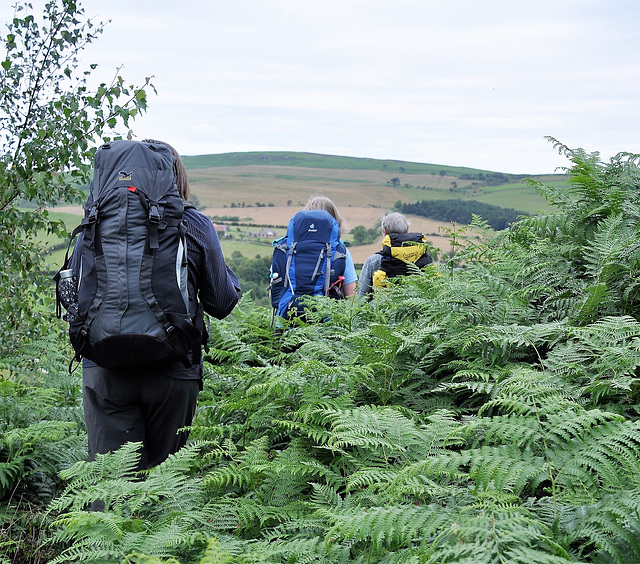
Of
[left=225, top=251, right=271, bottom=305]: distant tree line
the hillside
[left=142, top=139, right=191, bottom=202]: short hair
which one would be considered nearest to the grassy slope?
the hillside

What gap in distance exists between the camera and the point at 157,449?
388 cm

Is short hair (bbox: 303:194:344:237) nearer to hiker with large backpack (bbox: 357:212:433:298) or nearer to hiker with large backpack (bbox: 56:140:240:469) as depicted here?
hiker with large backpack (bbox: 357:212:433:298)

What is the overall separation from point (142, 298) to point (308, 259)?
3440 millimetres

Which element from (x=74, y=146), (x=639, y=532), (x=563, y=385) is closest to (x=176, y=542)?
(x=639, y=532)

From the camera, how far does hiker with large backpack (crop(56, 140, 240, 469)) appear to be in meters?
3.39

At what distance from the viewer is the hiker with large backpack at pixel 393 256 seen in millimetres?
7359

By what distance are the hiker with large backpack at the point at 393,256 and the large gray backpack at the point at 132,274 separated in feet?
13.0

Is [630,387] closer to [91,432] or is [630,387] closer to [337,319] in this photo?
[337,319]

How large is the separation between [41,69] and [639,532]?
6.13 m

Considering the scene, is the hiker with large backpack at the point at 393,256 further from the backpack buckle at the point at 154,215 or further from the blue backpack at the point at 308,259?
the backpack buckle at the point at 154,215

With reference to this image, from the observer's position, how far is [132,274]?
3396 mm

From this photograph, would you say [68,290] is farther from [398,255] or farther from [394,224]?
[394,224]

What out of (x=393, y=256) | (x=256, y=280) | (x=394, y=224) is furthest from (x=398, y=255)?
(x=256, y=280)

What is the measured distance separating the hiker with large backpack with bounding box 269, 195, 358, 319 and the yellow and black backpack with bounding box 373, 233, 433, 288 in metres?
0.79
